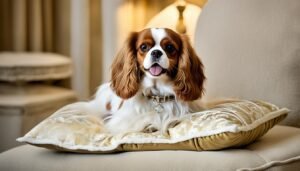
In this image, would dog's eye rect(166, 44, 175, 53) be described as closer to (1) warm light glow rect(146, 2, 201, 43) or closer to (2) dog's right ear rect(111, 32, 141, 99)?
(2) dog's right ear rect(111, 32, 141, 99)

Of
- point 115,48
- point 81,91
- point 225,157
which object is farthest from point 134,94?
point 81,91

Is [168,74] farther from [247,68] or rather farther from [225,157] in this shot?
[247,68]

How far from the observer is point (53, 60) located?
2402 millimetres

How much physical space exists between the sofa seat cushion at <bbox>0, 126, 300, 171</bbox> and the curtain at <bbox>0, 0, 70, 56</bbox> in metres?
1.42

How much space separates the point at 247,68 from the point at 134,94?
44cm

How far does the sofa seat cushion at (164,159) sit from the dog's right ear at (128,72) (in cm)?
20

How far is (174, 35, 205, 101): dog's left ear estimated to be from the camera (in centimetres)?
135

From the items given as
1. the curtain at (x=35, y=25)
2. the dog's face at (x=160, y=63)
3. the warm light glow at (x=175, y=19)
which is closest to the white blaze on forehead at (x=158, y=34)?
the dog's face at (x=160, y=63)

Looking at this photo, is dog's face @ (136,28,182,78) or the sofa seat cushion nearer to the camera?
the sofa seat cushion

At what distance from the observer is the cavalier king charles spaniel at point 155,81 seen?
1.35 meters

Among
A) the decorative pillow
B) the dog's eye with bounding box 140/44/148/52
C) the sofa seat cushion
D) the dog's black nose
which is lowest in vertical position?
the sofa seat cushion

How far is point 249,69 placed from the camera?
5.44ft

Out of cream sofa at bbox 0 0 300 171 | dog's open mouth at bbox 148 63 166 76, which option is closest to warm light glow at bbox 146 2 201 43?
cream sofa at bbox 0 0 300 171

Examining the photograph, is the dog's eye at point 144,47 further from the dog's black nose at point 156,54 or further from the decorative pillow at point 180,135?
the decorative pillow at point 180,135
